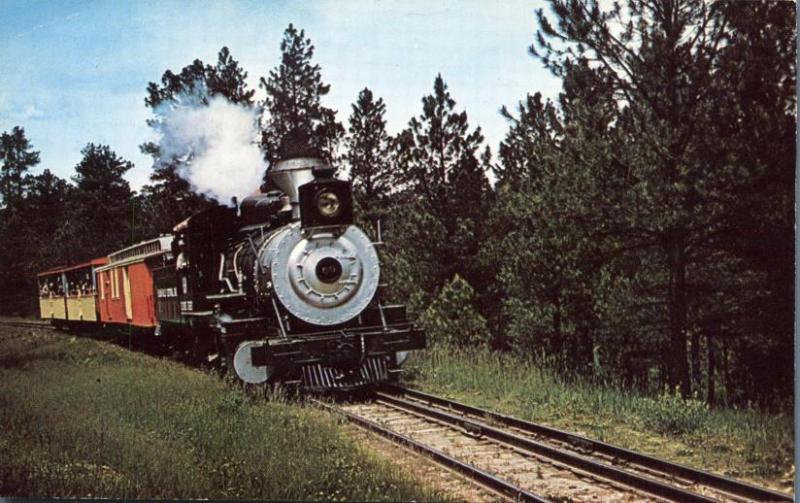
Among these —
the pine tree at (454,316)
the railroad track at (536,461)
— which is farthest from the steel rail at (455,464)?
the pine tree at (454,316)

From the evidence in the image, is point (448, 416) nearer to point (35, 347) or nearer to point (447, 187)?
point (35, 347)

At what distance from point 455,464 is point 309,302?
342 centimetres

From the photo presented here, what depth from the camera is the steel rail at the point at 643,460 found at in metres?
4.76

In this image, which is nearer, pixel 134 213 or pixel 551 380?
pixel 551 380

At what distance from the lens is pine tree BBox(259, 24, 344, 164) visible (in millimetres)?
7176

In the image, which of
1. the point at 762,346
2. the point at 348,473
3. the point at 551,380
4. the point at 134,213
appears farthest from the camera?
the point at 134,213

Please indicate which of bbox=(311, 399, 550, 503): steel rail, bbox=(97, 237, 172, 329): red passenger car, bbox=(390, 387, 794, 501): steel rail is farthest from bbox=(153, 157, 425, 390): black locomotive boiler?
bbox=(97, 237, 172, 329): red passenger car

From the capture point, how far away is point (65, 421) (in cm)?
711

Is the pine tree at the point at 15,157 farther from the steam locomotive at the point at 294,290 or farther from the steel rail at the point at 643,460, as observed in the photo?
the steel rail at the point at 643,460

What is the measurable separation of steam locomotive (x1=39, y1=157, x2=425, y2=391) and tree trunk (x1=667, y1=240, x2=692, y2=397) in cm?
298

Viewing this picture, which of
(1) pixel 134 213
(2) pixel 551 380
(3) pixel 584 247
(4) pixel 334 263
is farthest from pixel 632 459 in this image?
(1) pixel 134 213

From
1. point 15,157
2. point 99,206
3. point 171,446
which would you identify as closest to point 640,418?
point 171,446

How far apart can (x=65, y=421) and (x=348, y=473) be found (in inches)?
125

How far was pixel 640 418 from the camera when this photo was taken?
702cm
